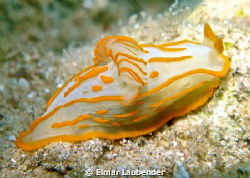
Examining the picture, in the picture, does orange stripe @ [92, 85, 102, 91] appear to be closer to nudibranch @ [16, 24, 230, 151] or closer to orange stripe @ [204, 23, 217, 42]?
nudibranch @ [16, 24, 230, 151]

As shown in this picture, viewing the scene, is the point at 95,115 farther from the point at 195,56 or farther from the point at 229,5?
the point at 229,5

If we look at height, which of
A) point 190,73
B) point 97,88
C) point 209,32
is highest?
point 209,32

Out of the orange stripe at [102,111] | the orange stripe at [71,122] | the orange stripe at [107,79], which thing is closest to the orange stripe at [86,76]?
the orange stripe at [107,79]

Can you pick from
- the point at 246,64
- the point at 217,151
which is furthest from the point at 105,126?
the point at 246,64

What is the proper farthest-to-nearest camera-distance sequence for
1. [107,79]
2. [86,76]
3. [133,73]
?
[86,76], [107,79], [133,73]

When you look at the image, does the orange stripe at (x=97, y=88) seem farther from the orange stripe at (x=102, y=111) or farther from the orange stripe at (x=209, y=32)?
the orange stripe at (x=209, y=32)

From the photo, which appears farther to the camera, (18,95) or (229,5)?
(18,95)

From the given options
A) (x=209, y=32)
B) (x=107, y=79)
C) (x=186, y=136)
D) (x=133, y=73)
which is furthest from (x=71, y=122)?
(x=209, y=32)

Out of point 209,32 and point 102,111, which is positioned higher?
point 209,32

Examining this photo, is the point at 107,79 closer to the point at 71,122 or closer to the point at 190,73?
the point at 71,122
